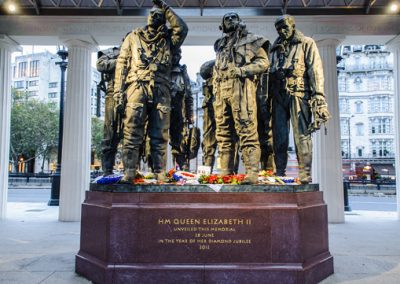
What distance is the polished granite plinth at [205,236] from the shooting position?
4887 millimetres

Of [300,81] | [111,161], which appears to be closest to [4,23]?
[111,161]

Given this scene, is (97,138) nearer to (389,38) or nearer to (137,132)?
(389,38)

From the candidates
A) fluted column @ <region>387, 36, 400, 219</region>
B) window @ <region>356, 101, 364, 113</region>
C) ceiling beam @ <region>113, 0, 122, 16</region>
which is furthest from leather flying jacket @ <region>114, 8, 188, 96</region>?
window @ <region>356, 101, 364, 113</region>

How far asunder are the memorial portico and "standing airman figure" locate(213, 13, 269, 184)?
258 inches

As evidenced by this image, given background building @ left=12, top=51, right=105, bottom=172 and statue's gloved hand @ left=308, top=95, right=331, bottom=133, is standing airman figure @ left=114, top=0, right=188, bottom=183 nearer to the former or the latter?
statue's gloved hand @ left=308, top=95, right=331, bottom=133

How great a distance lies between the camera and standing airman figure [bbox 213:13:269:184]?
Answer: 5871 mm

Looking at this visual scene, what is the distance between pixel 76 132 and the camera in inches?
489

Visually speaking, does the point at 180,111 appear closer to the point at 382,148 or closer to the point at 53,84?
the point at 382,148

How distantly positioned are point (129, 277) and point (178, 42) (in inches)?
145

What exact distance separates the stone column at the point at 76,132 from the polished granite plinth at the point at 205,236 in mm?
7594

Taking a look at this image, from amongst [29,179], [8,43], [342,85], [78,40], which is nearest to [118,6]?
[78,40]

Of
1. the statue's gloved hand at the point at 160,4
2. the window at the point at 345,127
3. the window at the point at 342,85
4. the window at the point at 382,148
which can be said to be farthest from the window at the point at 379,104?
the statue's gloved hand at the point at 160,4

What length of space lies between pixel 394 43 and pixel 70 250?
1209 centimetres

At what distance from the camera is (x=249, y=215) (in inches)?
198
